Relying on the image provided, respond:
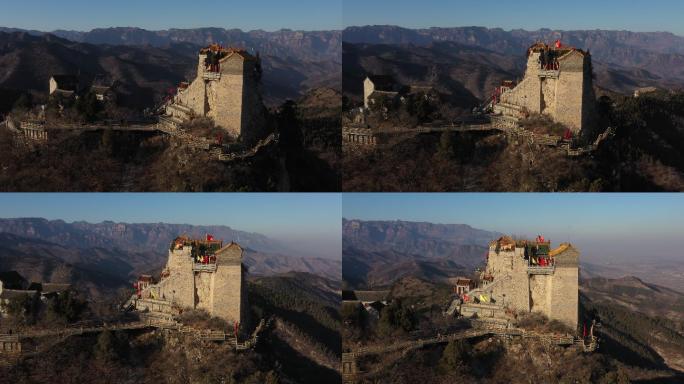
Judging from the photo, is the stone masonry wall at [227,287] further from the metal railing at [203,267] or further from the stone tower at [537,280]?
the stone tower at [537,280]

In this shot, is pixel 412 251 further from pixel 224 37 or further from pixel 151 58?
pixel 224 37

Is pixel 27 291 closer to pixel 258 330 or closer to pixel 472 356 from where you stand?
pixel 258 330

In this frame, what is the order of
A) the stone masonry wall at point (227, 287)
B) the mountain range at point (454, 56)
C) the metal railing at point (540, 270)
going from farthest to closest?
1. the mountain range at point (454, 56)
2. the metal railing at point (540, 270)
3. the stone masonry wall at point (227, 287)

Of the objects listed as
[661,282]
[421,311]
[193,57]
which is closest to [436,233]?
[661,282]

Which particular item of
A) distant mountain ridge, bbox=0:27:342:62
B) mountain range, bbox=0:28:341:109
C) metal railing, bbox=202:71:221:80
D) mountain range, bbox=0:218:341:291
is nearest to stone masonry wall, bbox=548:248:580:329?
metal railing, bbox=202:71:221:80

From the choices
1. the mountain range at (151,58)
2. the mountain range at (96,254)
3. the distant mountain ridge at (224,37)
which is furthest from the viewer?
the distant mountain ridge at (224,37)

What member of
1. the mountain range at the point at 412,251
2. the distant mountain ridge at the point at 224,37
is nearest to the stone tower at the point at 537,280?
the mountain range at the point at 412,251
